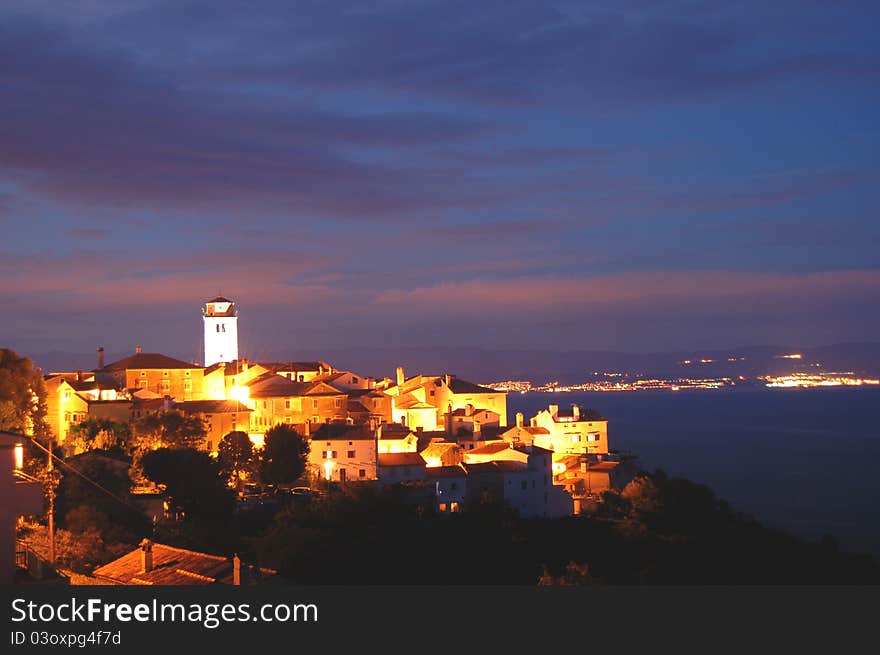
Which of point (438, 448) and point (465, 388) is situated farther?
point (465, 388)

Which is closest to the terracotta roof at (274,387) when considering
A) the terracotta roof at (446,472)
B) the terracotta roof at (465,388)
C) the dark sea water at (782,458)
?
the terracotta roof at (465,388)

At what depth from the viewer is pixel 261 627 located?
9734 millimetres

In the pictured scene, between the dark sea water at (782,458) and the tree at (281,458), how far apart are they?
2449 cm

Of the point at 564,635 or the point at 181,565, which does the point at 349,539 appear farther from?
the point at 564,635

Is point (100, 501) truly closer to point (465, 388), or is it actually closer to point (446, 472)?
point (446, 472)

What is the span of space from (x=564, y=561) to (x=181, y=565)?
A: 17.5 m

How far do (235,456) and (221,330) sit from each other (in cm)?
1847

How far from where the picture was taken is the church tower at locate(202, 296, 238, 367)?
56281mm

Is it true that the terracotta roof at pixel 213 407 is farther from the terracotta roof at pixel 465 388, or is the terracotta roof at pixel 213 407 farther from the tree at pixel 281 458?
the terracotta roof at pixel 465 388

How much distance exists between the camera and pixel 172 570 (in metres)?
18.0

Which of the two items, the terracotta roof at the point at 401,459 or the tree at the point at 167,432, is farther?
the terracotta roof at the point at 401,459

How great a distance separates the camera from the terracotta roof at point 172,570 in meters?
17.2

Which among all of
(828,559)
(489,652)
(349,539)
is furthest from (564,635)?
(828,559)

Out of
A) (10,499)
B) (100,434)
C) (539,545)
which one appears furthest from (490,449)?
(10,499)
